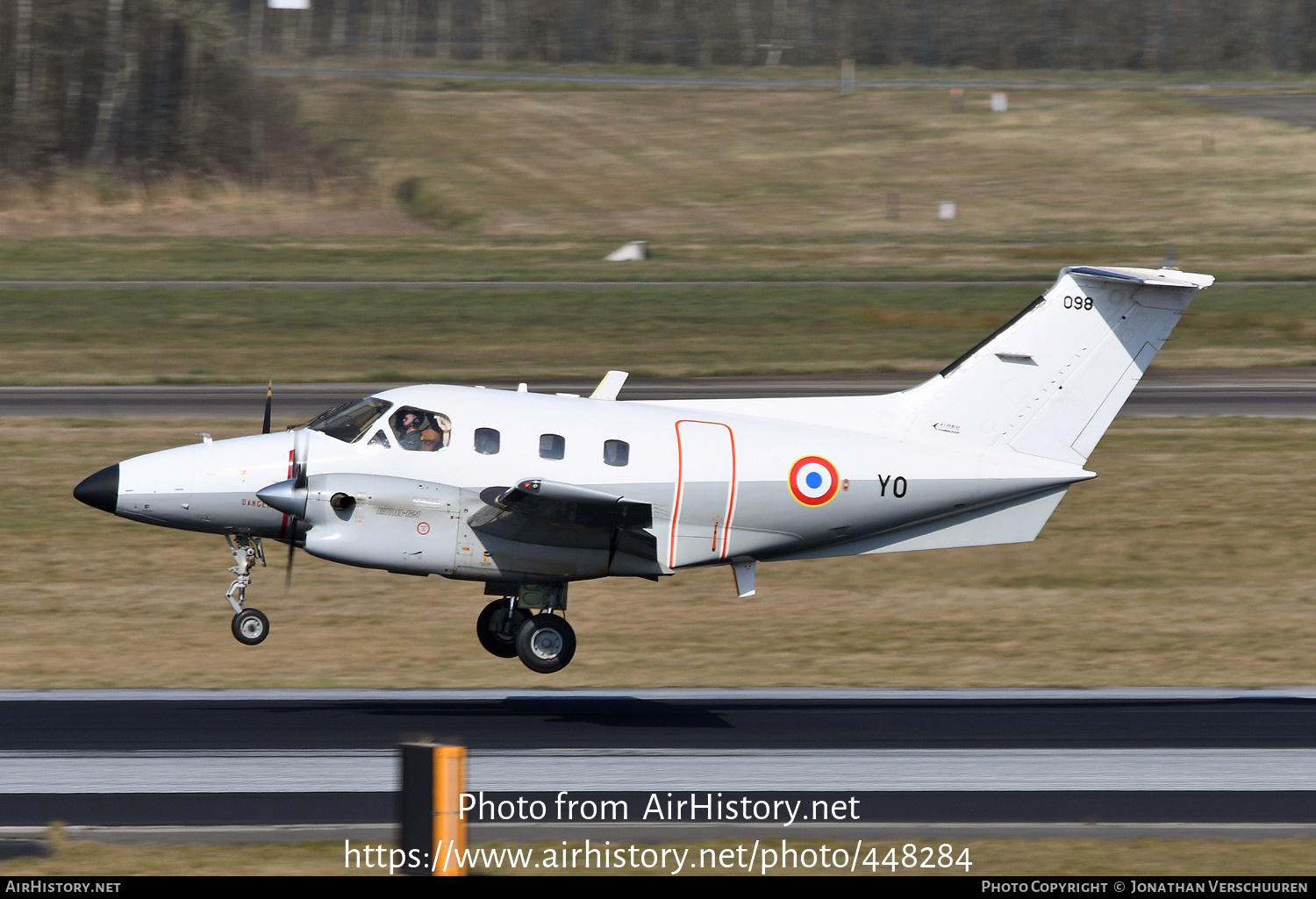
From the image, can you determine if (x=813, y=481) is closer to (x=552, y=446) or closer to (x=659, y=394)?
(x=552, y=446)

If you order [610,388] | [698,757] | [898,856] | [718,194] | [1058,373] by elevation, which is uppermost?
[718,194]

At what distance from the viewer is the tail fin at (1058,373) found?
17.2 m

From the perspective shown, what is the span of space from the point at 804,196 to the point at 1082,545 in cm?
3935

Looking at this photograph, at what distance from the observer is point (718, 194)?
6194 cm

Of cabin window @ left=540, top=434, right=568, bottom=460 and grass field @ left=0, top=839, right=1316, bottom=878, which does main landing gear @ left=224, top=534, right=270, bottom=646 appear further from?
grass field @ left=0, top=839, right=1316, bottom=878

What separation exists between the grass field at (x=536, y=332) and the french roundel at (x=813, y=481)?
1955 cm

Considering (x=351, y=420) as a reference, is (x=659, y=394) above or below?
below

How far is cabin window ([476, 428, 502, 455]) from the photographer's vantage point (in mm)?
15875

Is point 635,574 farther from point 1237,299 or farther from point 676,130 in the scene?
point 676,130

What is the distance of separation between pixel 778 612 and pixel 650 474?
20.1ft

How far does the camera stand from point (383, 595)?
22.2 metres

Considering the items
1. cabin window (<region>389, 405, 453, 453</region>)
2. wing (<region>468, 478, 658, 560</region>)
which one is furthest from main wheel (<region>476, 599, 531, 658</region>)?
cabin window (<region>389, 405, 453, 453</region>)

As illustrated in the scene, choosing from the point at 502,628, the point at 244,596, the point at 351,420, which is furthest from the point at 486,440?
the point at 244,596

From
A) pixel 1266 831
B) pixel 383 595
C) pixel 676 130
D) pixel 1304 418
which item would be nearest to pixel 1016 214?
pixel 676 130
